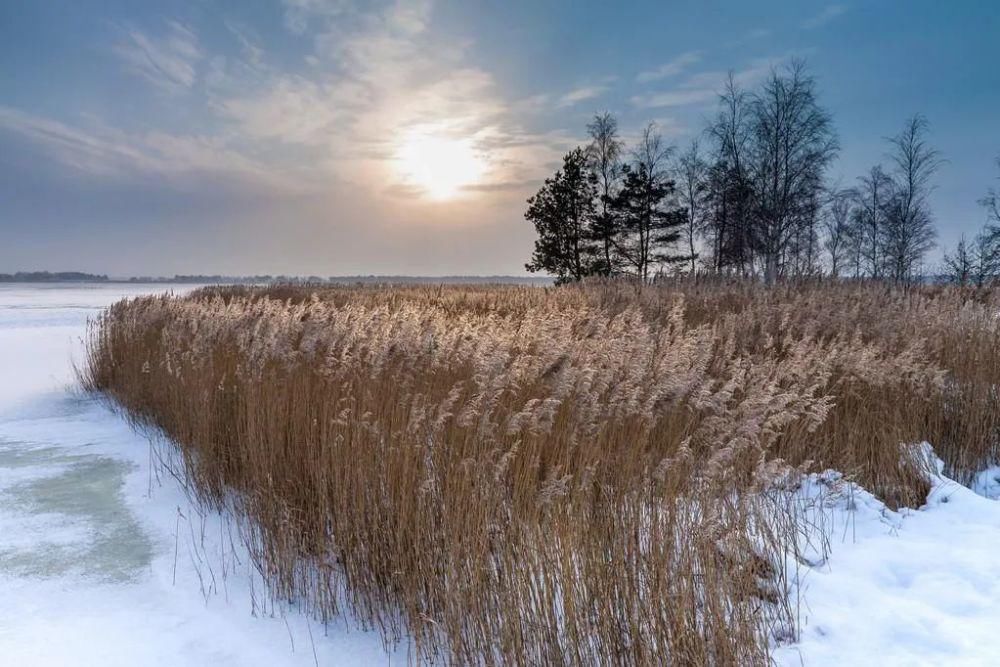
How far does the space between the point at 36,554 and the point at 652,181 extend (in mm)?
33720

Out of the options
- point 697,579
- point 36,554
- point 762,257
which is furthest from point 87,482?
point 762,257

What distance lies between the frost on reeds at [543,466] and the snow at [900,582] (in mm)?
185

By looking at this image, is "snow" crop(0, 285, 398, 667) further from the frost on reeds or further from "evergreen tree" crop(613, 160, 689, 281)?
"evergreen tree" crop(613, 160, 689, 281)

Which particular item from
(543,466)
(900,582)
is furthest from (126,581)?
(900,582)

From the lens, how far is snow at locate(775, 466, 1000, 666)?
250 cm

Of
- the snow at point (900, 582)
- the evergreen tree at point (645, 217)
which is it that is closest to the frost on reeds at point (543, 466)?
the snow at point (900, 582)

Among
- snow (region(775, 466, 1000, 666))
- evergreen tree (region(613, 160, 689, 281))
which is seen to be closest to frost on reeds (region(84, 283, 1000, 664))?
snow (region(775, 466, 1000, 666))

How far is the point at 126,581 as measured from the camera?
3488mm

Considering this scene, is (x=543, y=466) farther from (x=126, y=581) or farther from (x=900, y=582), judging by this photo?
(x=126, y=581)

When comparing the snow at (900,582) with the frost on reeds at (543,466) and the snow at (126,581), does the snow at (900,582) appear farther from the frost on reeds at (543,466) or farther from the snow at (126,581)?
the snow at (126,581)

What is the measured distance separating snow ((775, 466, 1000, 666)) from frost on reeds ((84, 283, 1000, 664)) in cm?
18

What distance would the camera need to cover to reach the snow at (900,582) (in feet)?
8.19

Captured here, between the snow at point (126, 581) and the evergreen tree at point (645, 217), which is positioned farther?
the evergreen tree at point (645, 217)

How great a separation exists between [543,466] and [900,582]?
6.42 ft
